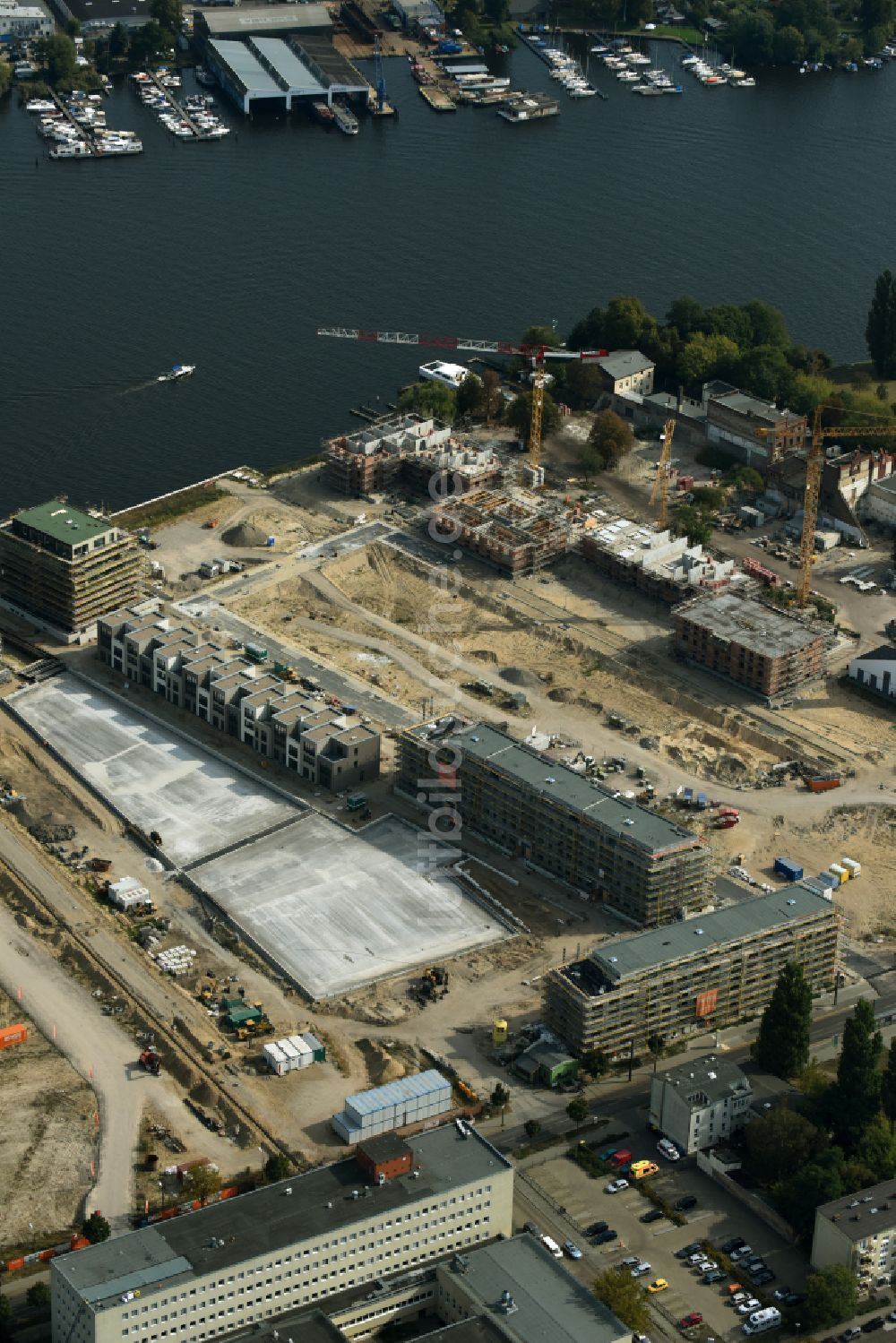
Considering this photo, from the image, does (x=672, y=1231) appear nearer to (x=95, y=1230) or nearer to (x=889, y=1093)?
(x=889, y=1093)

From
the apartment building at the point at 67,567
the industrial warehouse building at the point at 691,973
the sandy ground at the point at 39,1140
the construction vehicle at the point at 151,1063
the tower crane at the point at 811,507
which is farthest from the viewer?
the tower crane at the point at 811,507

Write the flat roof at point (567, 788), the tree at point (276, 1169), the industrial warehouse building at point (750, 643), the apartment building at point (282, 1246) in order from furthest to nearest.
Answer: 1. the industrial warehouse building at point (750, 643)
2. the flat roof at point (567, 788)
3. the tree at point (276, 1169)
4. the apartment building at point (282, 1246)

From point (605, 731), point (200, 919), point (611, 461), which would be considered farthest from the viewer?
point (611, 461)

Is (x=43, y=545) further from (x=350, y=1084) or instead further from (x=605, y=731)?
(x=350, y=1084)

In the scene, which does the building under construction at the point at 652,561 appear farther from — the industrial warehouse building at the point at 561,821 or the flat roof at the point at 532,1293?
the flat roof at the point at 532,1293

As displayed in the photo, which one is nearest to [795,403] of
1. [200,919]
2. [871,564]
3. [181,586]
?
[871,564]

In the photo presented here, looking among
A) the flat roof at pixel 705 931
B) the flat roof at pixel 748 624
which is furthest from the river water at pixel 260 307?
the flat roof at pixel 705 931
